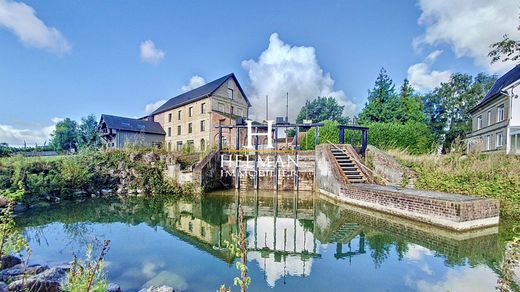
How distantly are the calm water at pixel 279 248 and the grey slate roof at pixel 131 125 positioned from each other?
923 inches

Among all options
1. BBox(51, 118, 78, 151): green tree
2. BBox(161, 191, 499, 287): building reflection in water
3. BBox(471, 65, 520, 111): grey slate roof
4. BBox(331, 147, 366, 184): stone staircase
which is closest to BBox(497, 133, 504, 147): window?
BBox(471, 65, 520, 111): grey slate roof

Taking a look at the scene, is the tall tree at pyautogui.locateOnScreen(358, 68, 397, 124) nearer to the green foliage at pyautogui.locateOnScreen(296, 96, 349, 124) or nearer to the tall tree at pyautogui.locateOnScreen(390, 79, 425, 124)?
the tall tree at pyautogui.locateOnScreen(390, 79, 425, 124)

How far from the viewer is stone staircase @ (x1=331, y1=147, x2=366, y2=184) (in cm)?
955

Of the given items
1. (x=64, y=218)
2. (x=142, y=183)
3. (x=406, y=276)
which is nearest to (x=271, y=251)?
(x=406, y=276)

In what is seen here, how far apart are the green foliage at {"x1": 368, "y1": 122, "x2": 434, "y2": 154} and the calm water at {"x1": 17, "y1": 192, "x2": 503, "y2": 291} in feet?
36.2

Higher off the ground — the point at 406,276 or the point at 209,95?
the point at 209,95

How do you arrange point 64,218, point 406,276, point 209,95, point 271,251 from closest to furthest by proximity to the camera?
point 406,276 < point 271,251 < point 64,218 < point 209,95

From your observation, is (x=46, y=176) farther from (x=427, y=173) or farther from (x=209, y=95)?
(x=209, y=95)

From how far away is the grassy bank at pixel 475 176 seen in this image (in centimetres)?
681

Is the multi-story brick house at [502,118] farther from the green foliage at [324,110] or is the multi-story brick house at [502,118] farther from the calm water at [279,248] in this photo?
the green foliage at [324,110]

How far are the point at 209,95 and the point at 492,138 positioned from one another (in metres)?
25.3

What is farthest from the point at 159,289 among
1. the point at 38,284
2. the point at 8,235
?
the point at 8,235

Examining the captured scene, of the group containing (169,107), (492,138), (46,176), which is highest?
(169,107)

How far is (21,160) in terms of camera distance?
384 inches
